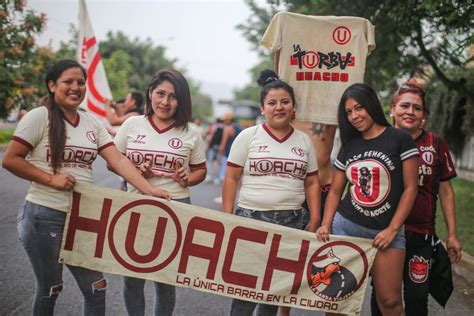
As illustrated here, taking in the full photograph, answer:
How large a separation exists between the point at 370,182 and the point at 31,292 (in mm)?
3038

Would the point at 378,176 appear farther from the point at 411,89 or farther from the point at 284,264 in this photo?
the point at 284,264

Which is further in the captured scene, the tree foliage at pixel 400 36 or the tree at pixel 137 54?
the tree at pixel 137 54

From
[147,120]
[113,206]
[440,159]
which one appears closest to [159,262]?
[113,206]

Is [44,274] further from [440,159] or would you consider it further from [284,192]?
[440,159]

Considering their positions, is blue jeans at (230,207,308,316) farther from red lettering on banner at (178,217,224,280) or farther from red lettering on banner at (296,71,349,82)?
red lettering on banner at (296,71,349,82)

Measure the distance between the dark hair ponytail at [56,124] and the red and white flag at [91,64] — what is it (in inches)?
137

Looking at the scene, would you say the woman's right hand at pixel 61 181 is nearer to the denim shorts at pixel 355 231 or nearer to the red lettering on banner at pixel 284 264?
the red lettering on banner at pixel 284 264

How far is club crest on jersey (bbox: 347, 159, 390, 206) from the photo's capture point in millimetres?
2797

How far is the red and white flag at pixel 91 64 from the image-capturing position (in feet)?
20.5

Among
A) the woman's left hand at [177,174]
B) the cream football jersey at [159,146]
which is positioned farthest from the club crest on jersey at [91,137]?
the woman's left hand at [177,174]

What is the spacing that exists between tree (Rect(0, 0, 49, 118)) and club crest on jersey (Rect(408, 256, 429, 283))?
3704mm

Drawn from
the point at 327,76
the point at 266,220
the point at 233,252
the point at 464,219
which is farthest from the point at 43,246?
the point at 464,219

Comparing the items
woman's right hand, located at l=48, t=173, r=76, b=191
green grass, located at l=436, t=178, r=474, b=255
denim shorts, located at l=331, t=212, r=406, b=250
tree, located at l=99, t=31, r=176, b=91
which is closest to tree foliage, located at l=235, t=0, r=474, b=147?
green grass, located at l=436, t=178, r=474, b=255

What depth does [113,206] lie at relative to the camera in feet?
10.2
